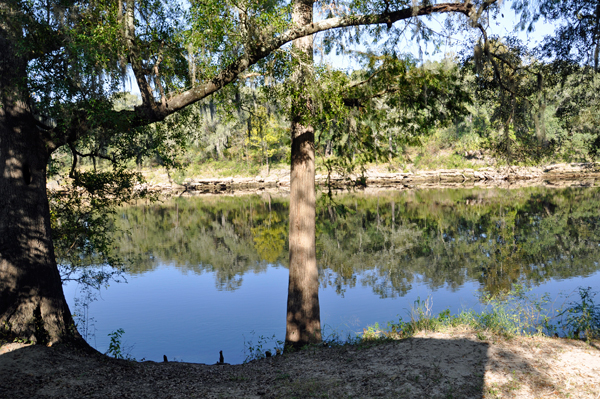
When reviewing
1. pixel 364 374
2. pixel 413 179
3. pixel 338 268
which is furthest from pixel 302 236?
pixel 413 179

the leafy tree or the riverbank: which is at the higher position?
the leafy tree

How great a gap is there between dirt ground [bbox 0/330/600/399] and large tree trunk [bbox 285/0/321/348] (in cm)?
126

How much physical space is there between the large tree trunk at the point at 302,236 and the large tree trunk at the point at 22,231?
363cm

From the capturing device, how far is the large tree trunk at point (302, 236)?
8.14 m

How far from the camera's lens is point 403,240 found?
69.1 ft

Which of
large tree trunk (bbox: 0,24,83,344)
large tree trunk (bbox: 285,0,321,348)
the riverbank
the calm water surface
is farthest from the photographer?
the riverbank

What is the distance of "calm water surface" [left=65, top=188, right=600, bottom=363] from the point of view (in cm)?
1162

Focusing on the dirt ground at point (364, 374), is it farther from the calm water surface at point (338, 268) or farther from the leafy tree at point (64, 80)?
the calm water surface at point (338, 268)

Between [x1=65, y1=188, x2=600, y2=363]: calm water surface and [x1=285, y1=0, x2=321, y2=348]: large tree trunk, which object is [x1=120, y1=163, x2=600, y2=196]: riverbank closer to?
[x1=65, y1=188, x2=600, y2=363]: calm water surface

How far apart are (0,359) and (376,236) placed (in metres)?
18.2

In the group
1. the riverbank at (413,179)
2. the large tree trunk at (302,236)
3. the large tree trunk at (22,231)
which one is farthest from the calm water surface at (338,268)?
the riverbank at (413,179)

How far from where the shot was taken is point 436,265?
16219 millimetres

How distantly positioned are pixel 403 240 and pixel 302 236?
13.7 meters

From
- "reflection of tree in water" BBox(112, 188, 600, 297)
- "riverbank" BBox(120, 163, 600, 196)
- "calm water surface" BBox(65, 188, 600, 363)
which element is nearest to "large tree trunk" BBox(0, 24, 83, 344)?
"calm water surface" BBox(65, 188, 600, 363)
